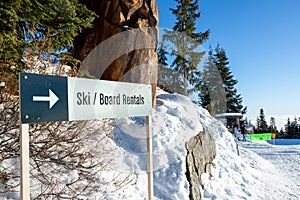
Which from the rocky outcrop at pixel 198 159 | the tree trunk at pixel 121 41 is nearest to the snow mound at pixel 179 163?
the rocky outcrop at pixel 198 159

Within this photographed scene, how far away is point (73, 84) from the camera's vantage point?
2.12 meters

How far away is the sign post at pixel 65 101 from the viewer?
1.74 m

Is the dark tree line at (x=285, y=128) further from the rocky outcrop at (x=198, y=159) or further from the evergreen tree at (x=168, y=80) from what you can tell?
the rocky outcrop at (x=198, y=159)

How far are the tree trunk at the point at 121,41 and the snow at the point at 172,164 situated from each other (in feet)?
4.70

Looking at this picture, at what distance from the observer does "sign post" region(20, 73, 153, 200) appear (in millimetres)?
1736

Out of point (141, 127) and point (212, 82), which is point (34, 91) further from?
point (212, 82)

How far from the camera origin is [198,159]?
5750 millimetres

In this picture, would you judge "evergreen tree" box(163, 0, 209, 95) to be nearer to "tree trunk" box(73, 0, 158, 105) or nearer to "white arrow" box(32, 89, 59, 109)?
"tree trunk" box(73, 0, 158, 105)

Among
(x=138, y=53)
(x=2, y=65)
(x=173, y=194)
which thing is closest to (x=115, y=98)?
(x=2, y=65)

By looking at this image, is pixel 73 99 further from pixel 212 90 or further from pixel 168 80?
pixel 212 90

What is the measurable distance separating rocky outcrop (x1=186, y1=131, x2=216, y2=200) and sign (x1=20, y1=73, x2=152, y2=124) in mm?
2742

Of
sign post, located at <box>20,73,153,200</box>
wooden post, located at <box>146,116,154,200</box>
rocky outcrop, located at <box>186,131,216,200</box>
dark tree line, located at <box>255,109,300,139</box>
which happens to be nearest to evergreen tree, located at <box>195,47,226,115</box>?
rocky outcrop, located at <box>186,131,216,200</box>

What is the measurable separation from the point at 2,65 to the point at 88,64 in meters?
3.65

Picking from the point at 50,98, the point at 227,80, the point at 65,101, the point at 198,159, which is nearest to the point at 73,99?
the point at 65,101
